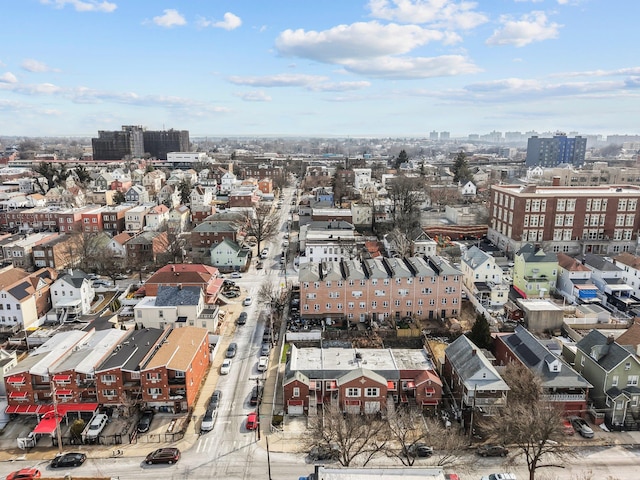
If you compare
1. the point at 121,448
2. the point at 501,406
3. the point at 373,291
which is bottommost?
the point at 121,448

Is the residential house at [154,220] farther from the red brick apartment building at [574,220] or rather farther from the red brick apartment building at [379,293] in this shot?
the red brick apartment building at [574,220]

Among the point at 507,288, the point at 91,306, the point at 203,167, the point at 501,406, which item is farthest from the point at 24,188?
the point at 501,406

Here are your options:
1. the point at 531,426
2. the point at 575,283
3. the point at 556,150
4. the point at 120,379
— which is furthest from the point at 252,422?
the point at 556,150

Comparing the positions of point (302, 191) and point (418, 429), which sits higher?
point (302, 191)

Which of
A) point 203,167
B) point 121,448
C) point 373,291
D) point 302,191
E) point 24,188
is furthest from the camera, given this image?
point 203,167

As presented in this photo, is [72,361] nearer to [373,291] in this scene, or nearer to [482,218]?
[373,291]
